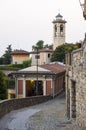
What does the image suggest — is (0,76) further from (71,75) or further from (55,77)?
(71,75)

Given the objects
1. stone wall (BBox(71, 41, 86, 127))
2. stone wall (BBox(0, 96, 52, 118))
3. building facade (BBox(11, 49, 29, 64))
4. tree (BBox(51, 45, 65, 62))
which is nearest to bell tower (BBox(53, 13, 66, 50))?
building facade (BBox(11, 49, 29, 64))

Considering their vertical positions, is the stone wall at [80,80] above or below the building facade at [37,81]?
above

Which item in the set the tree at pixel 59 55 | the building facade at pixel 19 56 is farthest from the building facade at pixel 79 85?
the building facade at pixel 19 56

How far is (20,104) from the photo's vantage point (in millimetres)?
33656

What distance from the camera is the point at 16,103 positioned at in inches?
1268

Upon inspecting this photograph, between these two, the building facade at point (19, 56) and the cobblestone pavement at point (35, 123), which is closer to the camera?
the cobblestone pavement at point (35, 123)

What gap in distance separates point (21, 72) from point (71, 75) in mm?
25047

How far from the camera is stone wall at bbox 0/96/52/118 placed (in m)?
26.6

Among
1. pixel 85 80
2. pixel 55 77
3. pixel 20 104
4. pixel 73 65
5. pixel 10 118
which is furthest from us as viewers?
pixel 55 77

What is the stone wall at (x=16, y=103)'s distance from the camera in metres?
26.6

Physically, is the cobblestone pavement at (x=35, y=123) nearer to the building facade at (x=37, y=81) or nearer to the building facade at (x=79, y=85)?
the building facade at (x=79, y=85)

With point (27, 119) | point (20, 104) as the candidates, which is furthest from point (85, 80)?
point (20, 104)

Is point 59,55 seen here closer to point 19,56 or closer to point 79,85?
point 19,56

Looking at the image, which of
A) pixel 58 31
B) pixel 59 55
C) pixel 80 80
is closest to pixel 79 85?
pixel 80 80
